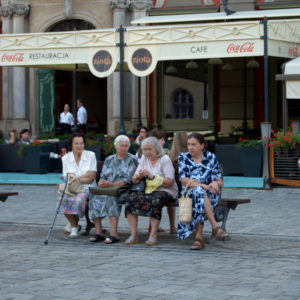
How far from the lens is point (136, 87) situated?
858 inches

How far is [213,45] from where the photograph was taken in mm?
14188

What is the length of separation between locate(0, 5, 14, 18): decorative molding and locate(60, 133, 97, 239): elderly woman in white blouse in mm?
13637

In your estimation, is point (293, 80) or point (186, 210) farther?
point (293, 80)

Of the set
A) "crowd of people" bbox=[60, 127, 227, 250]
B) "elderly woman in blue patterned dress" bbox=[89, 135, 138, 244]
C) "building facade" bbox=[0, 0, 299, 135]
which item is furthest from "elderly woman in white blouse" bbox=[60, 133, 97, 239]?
"building facade" bbox=[0, 0, 299, 135]

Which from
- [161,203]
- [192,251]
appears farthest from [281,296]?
[161,203]

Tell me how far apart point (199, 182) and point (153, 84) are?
45.1 feet

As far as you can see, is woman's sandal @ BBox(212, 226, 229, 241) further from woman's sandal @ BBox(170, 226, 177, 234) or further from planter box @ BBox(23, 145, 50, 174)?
planter box @ BBox(23, 145, 50, 174)

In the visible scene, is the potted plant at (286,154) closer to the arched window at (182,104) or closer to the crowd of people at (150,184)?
the crowd of people at (150,184)

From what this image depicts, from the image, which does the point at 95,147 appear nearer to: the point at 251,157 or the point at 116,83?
the point at 251,157

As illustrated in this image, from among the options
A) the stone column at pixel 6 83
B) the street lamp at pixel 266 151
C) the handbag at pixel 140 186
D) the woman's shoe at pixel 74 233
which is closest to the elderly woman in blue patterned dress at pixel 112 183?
the handbag at pixel 140 186

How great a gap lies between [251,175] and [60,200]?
6149 millimetres

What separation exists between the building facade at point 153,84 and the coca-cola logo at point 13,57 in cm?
538

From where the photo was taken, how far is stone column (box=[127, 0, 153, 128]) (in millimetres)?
21734

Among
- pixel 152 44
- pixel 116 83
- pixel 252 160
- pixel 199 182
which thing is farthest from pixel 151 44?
pixel 116 83
